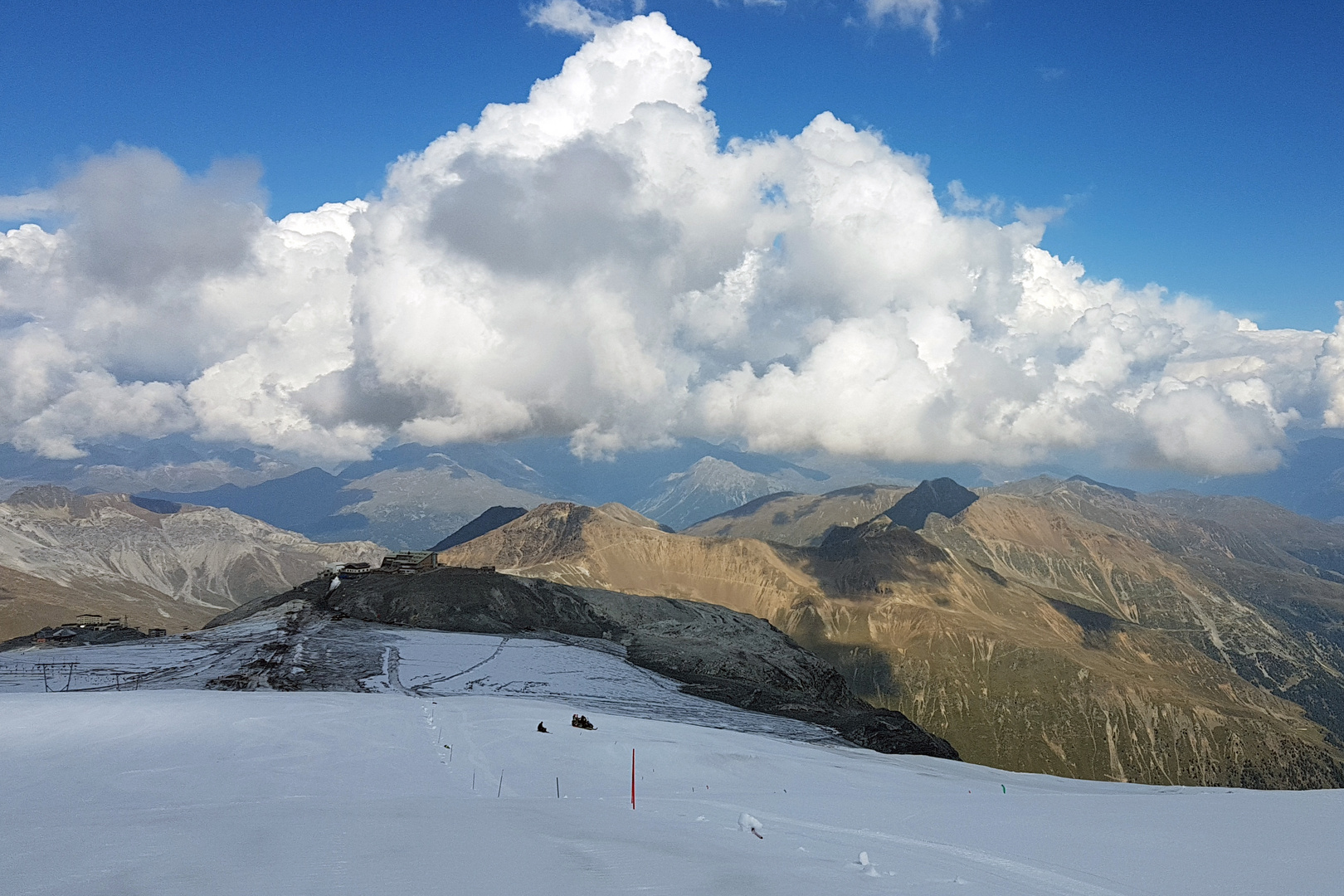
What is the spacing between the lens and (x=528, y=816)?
12.9m

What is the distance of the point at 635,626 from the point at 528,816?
348 feet

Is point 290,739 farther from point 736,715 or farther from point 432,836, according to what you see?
point 736,715

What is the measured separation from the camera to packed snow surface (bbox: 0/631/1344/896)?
8.74 m

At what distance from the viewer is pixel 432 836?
1062cm

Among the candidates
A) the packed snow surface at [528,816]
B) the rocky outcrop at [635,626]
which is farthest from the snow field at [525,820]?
the rocky outcrop at [635,626]

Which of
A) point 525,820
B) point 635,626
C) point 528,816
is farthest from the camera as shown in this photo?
point 635,626

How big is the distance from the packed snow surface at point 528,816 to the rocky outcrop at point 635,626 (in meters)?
46.1

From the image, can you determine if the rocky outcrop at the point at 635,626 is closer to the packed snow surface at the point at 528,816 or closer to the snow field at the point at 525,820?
the packed snow surface at the point at 528,816

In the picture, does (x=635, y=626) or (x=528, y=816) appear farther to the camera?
(x=635, y=626)

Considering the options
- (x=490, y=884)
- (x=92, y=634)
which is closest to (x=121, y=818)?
(x=490, y=884)

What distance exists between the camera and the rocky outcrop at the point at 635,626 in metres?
79.1

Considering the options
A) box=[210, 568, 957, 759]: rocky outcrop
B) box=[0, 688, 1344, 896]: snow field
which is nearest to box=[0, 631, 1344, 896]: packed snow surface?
box=[0, 688, 1344, 896]: snow field

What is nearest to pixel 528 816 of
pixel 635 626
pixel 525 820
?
pixel 525 820

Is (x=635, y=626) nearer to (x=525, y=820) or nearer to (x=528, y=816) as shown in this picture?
(x=528, y=816)
